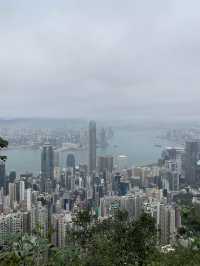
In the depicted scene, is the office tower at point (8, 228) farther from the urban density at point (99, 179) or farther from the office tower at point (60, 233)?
the urban density at point (99, 179)

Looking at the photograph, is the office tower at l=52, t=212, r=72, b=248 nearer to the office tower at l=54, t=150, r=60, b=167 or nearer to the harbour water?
the harbour water

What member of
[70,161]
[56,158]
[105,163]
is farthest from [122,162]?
[56,158]

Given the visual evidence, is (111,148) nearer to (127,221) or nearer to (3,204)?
(3,204)

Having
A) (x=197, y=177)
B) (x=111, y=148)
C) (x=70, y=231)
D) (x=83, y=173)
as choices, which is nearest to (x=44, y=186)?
(x=83, y=173)

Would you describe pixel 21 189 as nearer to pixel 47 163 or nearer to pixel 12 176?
pixel 12 176

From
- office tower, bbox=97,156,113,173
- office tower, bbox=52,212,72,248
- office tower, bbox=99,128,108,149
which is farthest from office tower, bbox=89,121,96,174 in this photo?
office tower, bbox=52,212,72,248
